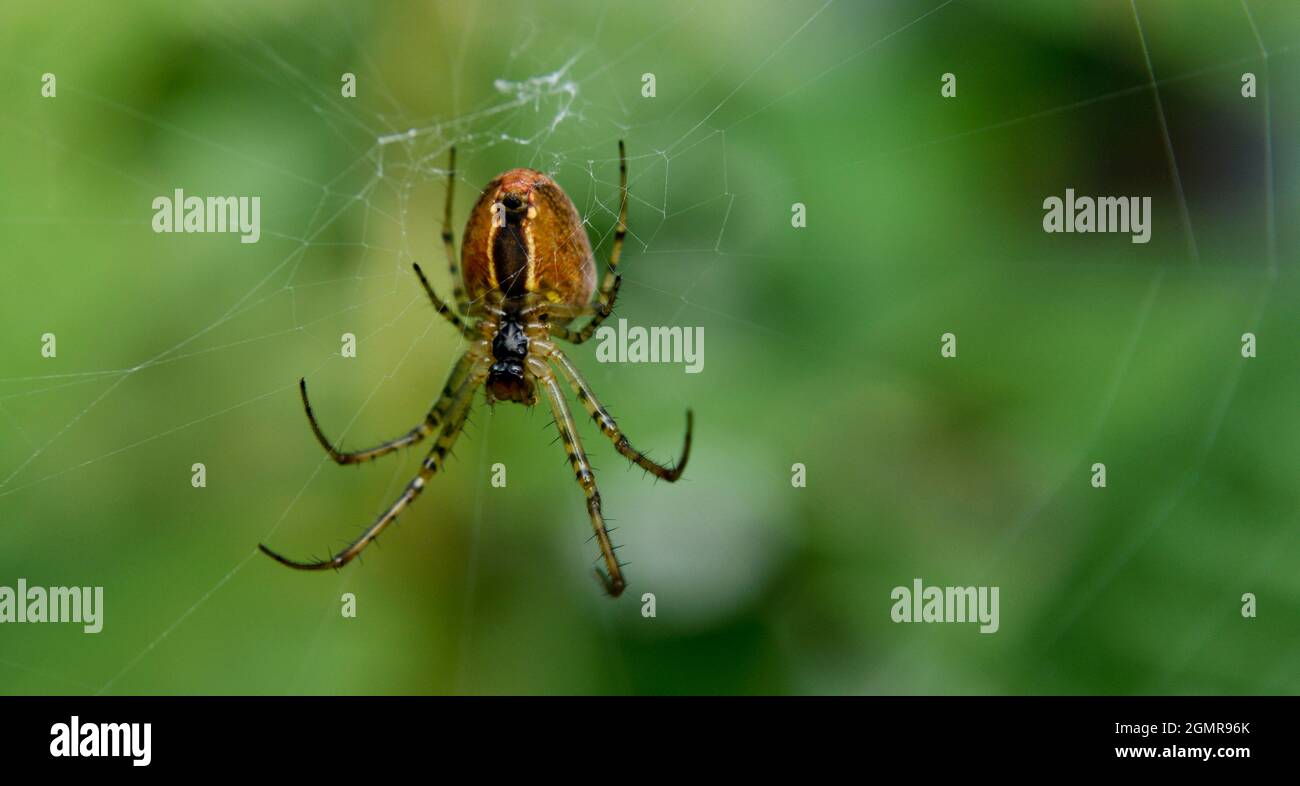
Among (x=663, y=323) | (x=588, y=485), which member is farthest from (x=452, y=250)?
(x=588, y=485)

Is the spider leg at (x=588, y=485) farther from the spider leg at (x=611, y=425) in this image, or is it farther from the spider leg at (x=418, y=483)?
the spider leg at (x=418, y=483)

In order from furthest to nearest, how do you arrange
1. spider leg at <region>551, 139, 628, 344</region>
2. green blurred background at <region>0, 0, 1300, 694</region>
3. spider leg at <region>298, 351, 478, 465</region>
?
spider leg at <region>298, 351, 478, 465</region> → spider leg at <region>551, 139, 628, 344</region> → green blurred background at <region>0, 0, 1300, 694</region>

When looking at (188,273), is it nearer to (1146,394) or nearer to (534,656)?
(534,656)

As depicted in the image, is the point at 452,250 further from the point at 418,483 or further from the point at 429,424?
the point at 418,483

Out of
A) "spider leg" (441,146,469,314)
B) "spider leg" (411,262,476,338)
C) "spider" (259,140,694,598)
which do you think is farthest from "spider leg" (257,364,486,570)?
"spider leg" (441,146,469,314)

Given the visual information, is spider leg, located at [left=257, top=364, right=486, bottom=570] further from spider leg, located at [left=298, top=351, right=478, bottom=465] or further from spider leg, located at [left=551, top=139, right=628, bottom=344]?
spider leg, located at [left=551, top=139, right=628, bottom=344]

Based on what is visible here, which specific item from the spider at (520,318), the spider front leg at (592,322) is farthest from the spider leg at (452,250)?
the spider front leg at (592,322)
